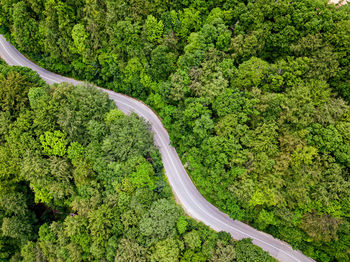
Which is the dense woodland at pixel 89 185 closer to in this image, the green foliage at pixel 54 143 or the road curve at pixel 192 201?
the green foliage at pixel 54 143

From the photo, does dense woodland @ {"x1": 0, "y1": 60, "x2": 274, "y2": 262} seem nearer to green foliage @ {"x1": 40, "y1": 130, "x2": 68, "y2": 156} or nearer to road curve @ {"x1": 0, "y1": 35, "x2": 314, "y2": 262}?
green foliage @ {"x1": 40, "y1": 130, "x2": 68, "y2": 156}

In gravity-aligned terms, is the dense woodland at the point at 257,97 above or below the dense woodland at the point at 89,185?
above

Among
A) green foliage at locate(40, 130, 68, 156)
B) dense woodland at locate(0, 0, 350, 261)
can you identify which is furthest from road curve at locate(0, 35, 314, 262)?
green foliage at locate(40, 130, 68, 156)

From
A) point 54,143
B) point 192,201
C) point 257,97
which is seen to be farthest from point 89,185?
point 257,97

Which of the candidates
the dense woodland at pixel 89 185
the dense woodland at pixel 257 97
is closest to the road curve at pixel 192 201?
the dense woodland at pixel 257 97

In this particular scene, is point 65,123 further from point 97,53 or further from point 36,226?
point 36,226

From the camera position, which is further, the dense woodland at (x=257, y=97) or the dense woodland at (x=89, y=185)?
the dense woodland at (x=89, y=185)

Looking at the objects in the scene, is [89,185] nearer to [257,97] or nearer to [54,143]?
[54,143]

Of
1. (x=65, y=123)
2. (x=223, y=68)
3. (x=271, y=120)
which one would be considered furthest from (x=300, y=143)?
(x=65, y=123)
